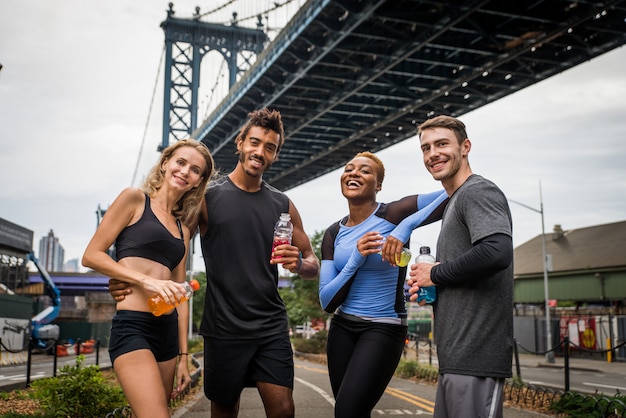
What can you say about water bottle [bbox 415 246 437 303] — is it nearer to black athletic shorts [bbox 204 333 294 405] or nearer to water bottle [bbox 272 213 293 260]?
water bottle [bbox 272 213 293 260]

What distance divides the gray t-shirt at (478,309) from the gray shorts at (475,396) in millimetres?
37

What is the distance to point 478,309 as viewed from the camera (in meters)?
3.35

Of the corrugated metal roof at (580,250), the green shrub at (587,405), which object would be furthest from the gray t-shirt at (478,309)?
the corrugated metal roof at (580,250)

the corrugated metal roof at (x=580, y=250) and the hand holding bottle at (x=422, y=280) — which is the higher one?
the corrugated metal roof at (x=580, y=250)

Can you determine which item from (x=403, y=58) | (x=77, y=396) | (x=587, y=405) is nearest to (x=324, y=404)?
(x=587, y=405)

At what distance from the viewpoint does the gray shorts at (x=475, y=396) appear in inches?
130

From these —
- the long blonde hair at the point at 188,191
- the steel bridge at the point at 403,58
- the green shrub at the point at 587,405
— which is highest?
the steel bridge at the point at 403,58

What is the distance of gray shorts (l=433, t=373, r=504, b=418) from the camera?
3314 millimetres

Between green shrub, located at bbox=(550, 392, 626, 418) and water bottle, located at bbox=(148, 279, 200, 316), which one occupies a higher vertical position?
water bottle, located at bbox=(148, 279, 200, 316)

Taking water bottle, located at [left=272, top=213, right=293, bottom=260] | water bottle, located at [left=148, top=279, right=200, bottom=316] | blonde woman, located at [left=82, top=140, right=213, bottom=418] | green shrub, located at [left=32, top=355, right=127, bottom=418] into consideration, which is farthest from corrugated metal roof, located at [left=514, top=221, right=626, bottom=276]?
water bottle, located at [left=148, top=279, right=200, bottom=316]

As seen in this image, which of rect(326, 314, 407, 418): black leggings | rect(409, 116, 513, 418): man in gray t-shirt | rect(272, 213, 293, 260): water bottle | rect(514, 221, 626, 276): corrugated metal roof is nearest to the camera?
rect(409, 116, 513, 418): man in gray t-shirt

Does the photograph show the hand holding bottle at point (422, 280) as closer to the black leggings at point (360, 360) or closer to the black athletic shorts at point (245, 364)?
the black leggings at point (360, 360)

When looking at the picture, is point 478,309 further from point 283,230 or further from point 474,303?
point 283,230

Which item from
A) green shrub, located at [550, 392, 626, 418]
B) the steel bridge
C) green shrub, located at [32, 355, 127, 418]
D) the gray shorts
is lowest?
green shrub, located at [550, 392, 626, 418]
